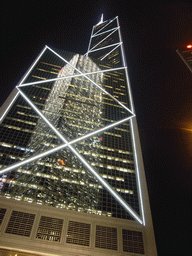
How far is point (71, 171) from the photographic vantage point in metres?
11.3

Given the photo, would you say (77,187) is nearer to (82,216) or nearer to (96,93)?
(82,216)

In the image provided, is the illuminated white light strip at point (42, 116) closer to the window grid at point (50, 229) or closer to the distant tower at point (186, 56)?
the window grid at point (50, 229)

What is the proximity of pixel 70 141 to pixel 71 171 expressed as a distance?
2.39 meters

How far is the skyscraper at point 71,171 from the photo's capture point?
8.32 m

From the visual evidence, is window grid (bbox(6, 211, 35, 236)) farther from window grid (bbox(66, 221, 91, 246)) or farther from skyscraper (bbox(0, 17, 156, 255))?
window grid (bbox(66, 221, 91, 246))

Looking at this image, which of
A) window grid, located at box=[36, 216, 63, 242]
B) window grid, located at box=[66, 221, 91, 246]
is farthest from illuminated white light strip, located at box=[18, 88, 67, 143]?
window grid, located at box=[66, 221, 91, 246]

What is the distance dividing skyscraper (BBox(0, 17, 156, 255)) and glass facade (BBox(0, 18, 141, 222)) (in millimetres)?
55

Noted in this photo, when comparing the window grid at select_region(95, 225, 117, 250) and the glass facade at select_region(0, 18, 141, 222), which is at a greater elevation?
the glass facade at select_region(0, 18, 141, 222)

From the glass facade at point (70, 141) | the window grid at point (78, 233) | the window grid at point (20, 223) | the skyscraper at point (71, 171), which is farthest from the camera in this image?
the glass facade at point (70, 141)

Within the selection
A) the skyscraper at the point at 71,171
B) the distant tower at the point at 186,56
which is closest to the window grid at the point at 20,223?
the skyscraper at the point at 71,171

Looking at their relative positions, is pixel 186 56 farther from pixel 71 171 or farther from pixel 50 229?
pixel 50 229

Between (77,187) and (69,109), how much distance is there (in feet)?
26.8

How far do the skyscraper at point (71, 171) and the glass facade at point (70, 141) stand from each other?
55mm

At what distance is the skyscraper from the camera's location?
8.32m
